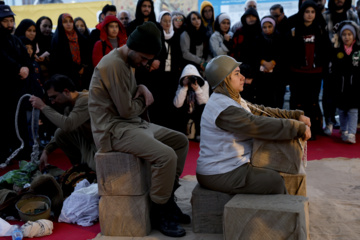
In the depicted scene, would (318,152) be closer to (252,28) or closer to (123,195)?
(252,28)

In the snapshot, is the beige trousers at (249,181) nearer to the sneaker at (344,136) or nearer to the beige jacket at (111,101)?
the beige jacket at (111,101)

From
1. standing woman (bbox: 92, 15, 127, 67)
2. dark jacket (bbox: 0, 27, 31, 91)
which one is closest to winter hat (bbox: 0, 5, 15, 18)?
dark jacket (bbox: 0, 27, 31, 91)

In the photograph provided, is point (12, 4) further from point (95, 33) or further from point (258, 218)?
point (258, 218)

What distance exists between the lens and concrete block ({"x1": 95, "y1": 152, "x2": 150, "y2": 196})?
3.06 metres

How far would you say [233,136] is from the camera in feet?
10.0

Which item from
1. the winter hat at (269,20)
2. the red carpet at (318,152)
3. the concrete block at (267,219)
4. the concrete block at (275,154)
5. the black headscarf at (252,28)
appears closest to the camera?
the concrete block at (267,219)

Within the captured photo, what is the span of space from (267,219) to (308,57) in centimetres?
429

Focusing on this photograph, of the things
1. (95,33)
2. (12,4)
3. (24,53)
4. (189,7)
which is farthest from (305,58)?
(12,4)

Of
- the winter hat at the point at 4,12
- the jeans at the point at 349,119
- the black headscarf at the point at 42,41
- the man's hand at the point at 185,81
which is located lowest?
the jeans at the point at 349,119

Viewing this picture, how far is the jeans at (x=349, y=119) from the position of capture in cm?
620

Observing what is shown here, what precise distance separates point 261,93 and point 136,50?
3.78 metres

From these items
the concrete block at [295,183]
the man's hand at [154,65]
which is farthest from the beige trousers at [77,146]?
the man's hand at [154,65]

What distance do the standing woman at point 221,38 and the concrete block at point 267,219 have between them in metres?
4.11

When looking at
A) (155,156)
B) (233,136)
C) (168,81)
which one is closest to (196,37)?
(168,81)
